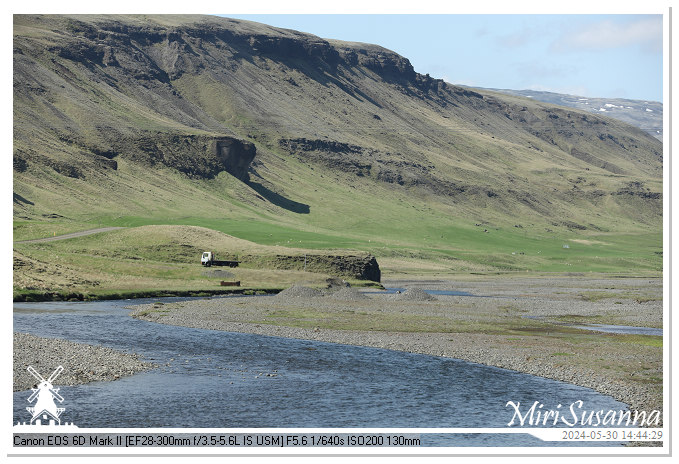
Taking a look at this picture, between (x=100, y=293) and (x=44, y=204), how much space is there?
383 ft

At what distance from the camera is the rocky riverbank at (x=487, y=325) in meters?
49.1

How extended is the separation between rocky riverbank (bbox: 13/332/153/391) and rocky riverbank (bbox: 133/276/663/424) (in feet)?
57.8

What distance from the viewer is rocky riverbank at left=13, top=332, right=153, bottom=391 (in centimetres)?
4159

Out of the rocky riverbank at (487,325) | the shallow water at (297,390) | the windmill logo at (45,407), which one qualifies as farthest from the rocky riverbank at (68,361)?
the rocky riverbank at (487,325)

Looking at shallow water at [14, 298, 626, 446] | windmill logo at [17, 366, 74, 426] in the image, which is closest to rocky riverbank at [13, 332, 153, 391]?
shallow water at [14, 298, 626, 446]

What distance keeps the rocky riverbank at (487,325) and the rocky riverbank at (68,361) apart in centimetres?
1762

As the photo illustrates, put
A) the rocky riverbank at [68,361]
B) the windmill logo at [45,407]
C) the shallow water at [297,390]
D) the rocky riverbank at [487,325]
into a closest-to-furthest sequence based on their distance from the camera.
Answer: the windmill logo at [45,407], the shallow water at [297,390], the rocky riverbank at [68,361], the rocky riverbank at [487,325]

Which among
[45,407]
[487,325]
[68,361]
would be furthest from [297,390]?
[487,325]

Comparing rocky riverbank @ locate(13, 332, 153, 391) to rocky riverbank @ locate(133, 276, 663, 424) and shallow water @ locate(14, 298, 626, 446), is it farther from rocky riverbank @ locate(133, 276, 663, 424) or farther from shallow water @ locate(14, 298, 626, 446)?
rocky riverbank @ locate(133, 276, 663, 424)

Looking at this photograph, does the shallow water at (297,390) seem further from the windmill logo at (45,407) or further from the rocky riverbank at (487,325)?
the rocky riverbank at (487,325)

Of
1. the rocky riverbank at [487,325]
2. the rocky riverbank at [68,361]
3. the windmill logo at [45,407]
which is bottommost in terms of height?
the rocky riverbank at [487,325]

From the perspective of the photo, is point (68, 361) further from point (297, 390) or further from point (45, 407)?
point (297, 390)
